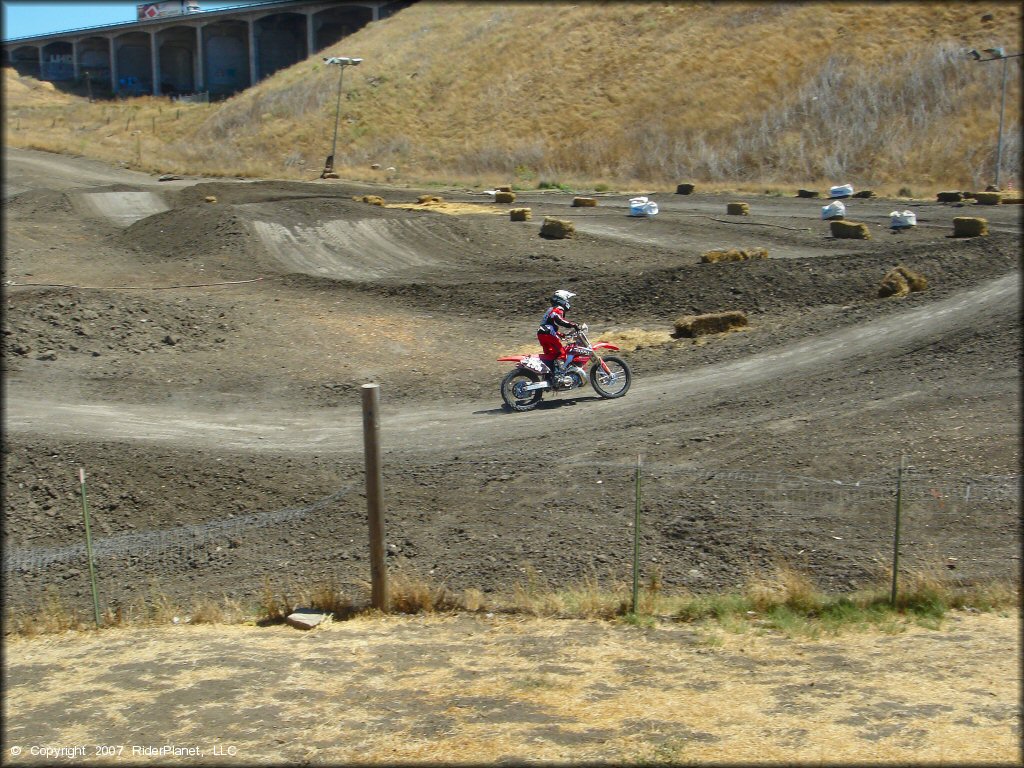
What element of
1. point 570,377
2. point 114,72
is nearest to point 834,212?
point 570,377

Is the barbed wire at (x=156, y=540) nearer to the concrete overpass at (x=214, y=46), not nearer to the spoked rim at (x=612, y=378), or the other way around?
the spoked rim at (x=612, y=378)

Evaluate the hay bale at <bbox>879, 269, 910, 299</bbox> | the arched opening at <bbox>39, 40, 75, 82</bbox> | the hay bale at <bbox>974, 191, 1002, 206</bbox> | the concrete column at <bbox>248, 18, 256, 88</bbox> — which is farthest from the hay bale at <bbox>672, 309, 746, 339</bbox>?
the concrete column at <bbox>248, 18, 256, 88</bbox>

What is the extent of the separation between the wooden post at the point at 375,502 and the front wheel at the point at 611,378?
7.98 metres

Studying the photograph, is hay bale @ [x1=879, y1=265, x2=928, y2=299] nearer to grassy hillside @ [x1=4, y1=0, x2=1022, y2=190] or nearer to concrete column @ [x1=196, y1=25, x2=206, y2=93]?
grassy hillside @ [x1=4, y1=0, x2=1022, y2=190]

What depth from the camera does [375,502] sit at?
9711 mm

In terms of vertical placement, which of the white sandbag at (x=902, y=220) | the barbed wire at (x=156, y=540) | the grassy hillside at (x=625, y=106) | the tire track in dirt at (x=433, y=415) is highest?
the grassy hillside at (x=625, y=106)

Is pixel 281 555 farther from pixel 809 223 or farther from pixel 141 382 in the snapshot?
pixel 809 223

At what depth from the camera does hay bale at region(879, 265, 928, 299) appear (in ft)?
71.3

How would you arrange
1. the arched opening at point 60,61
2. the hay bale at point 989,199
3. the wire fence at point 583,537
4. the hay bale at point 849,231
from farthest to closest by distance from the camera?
the arched opening at point 60,61 → the hay bale at point 989,199 → the hay bale at point 849,231 → the wire fence at point 583,537

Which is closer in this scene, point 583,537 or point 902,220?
point 583,537

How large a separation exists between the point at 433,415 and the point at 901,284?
11144 mm

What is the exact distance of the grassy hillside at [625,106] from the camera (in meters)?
53.4

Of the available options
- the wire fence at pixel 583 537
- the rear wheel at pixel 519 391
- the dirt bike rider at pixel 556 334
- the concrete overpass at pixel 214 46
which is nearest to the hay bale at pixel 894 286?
the dirt bike rider at pixel 556 334

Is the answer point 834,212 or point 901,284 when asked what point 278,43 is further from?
point 901,284
